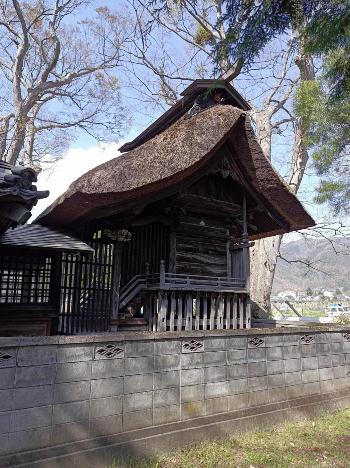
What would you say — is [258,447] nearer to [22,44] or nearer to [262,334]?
[262,334]

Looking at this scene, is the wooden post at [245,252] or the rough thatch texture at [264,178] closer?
the rough thatch texture at [264,178]

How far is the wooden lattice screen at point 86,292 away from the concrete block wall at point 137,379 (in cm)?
335

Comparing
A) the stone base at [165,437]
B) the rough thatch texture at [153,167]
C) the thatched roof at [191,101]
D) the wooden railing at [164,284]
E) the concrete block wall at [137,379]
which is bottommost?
the stone base at [165,437]

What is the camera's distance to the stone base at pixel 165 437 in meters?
4.05

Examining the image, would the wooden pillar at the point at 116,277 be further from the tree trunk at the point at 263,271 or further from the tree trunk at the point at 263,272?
the tree trunk at the point at 263,271

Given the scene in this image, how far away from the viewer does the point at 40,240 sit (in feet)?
24.5

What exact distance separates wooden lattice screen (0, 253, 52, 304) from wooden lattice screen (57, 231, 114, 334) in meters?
0.37

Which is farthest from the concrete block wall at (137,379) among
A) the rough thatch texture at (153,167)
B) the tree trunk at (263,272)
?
the tree trunk at (263,272)

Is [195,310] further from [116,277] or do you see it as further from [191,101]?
[191,101]

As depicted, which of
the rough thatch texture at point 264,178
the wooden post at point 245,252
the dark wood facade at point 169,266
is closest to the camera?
the dark wood facade at point 169,266

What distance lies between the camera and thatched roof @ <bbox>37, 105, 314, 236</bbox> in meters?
6.89

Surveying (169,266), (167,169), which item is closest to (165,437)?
(167,169)

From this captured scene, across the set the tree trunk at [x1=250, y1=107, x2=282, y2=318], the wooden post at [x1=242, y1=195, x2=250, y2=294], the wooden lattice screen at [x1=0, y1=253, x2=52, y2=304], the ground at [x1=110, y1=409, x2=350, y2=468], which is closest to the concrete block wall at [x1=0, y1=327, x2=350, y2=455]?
the ground at [x1=110, y1=409, x2=350, y2=468]

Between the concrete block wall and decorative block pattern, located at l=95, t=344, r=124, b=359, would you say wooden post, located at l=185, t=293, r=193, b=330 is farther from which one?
decorative block pattern, located at l=95, t=344, r=124, b=359
